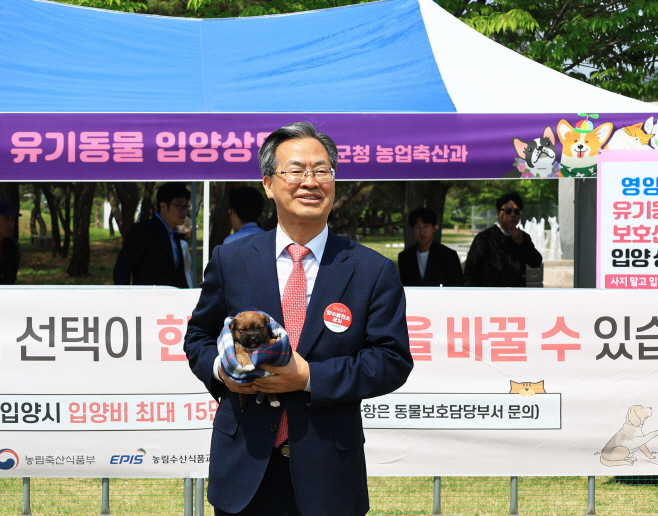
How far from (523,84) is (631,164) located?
1028 mm

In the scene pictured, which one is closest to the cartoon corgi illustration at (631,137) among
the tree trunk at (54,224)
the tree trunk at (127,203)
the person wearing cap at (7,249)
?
the person wearing cap at (7,249)

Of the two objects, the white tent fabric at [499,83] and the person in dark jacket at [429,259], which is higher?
the white tent fabric at [499,83]

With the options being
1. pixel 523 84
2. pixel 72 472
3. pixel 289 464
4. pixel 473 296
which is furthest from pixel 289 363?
pixel 523 84

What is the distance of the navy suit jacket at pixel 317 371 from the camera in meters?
2.16

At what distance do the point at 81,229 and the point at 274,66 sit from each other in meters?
16.9

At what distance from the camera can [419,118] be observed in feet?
A: 14.8

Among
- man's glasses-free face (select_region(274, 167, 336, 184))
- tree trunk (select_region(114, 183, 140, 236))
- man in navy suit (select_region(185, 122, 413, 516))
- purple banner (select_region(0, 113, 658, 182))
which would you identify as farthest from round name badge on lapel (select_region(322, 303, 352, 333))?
tree trunk (select_region(114, 183, 140, 236))

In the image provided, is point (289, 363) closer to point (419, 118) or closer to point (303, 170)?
point (303, 170)

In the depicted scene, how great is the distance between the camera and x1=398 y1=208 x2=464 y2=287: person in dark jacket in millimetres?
6695

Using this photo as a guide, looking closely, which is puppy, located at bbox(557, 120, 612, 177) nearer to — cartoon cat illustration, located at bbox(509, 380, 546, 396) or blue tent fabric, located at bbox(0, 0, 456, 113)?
blue tent fabric, located at bbox(0, 0, 456, 113)

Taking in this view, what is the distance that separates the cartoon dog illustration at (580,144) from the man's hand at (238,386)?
9.98ft

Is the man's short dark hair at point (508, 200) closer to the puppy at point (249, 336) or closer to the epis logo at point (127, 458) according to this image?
the epis logo at point (127, 458)

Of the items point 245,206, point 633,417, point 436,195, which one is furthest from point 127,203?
point 633,417

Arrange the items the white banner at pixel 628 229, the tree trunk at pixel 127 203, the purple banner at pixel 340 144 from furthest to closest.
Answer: the tree trunk at pixel 127 203 < the white banner at pixel 628 229 < the purple banner at pixel 340 144
